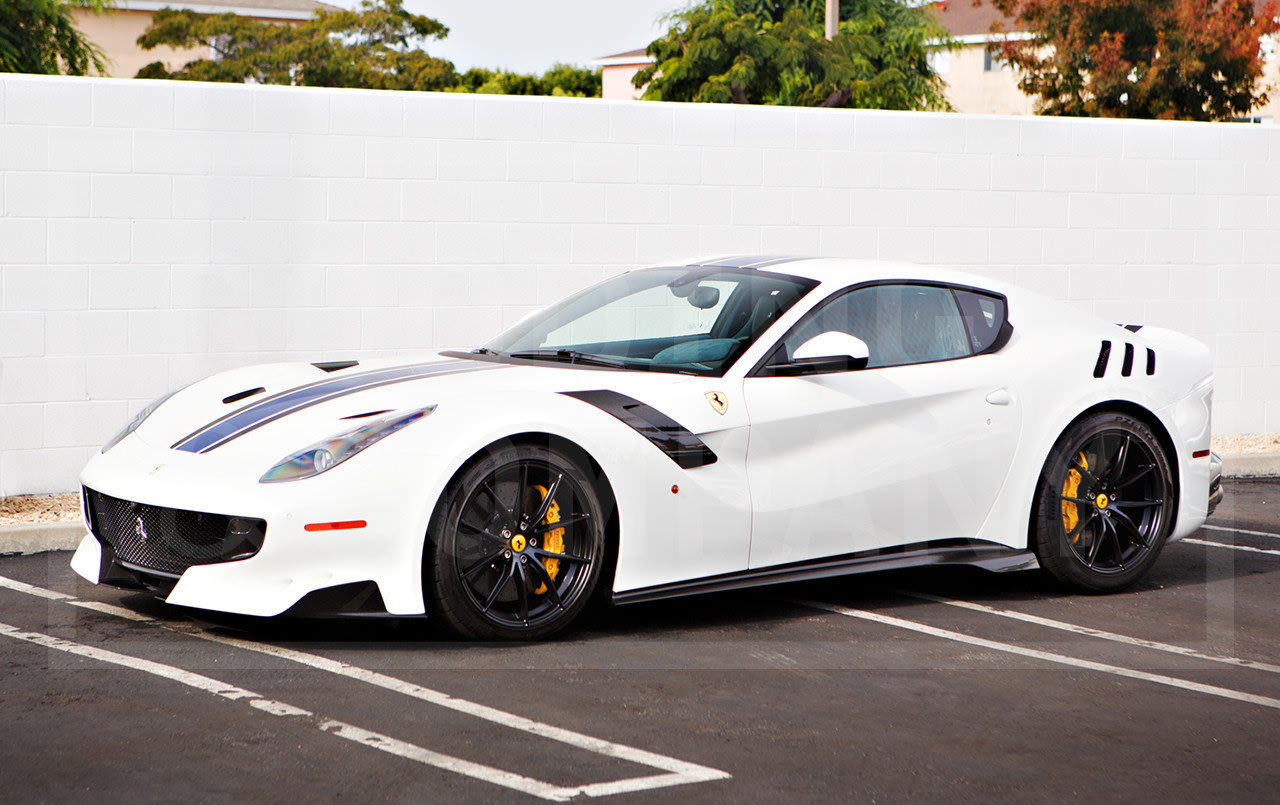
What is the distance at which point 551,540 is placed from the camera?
16.4 feet

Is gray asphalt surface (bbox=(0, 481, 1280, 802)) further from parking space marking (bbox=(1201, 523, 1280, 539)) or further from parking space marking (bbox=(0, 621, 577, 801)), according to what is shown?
parking space marking (bbox=(1201, 523, 1280, 539))

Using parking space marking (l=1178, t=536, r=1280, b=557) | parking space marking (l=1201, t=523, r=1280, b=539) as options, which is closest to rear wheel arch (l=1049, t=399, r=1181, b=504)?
parking space marking (l=1178, t=536, r=1280, b=557)

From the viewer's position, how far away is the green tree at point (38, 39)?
1798 cm

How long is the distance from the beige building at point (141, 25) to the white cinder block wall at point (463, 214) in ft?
110

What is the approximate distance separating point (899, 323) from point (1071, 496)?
104cm

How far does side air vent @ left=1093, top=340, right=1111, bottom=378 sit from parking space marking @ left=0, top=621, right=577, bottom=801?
3.40 m

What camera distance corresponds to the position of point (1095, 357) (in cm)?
608

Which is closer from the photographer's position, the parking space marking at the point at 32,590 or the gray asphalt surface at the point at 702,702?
the gray asphalt surface at the point at 702,702

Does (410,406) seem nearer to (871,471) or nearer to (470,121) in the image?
(871,471)

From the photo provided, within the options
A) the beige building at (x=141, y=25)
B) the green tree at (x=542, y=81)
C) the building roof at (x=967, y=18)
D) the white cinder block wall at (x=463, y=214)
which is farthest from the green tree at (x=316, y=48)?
the white cinder block wall at (x=463, y=214)

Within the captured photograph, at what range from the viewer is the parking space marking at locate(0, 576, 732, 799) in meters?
3.68

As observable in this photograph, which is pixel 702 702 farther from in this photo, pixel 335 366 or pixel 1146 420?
pixel 1146 420

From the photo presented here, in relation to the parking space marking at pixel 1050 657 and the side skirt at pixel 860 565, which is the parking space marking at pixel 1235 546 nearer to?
the side skirt at pixel 860 565

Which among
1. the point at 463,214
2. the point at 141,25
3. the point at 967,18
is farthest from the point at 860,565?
the point at 967,18
